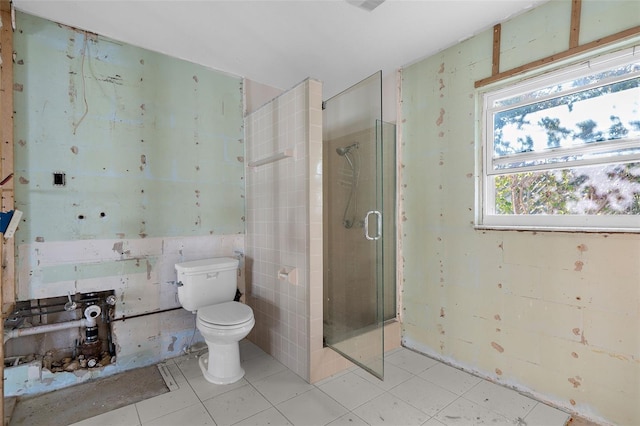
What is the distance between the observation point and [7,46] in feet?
6.06

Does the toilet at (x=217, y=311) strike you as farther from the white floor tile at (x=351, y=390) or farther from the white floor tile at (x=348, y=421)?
the white floor tile at (x=348, y=421)

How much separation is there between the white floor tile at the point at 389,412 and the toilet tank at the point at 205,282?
4.29 feet

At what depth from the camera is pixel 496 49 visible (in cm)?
202

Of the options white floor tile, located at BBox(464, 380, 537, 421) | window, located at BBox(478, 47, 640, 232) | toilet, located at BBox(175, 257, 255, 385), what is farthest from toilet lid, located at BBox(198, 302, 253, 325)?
window, located at BBox(478, 47, 640, 232)

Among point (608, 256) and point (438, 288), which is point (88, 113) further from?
point (608, 256)

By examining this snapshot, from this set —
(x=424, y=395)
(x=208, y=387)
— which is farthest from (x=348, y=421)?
(x=208, y=387)

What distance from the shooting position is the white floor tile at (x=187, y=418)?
5.47 ft

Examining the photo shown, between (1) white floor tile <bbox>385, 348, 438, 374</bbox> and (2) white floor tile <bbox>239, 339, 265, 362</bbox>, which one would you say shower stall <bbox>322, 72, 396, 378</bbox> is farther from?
(2) white floor tile <bbox>239, 339, 265, 362</bbox>

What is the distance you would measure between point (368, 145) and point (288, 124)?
634 millimetres

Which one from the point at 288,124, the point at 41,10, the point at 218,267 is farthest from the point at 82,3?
the point at 218,267

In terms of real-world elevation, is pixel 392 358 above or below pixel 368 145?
below

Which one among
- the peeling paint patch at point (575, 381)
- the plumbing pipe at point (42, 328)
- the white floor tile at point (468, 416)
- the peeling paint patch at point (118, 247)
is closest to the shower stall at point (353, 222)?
the white floor tile at point (468, 416)

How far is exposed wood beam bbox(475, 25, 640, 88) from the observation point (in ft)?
5.04

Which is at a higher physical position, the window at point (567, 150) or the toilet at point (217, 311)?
the window at point (567, 150)
